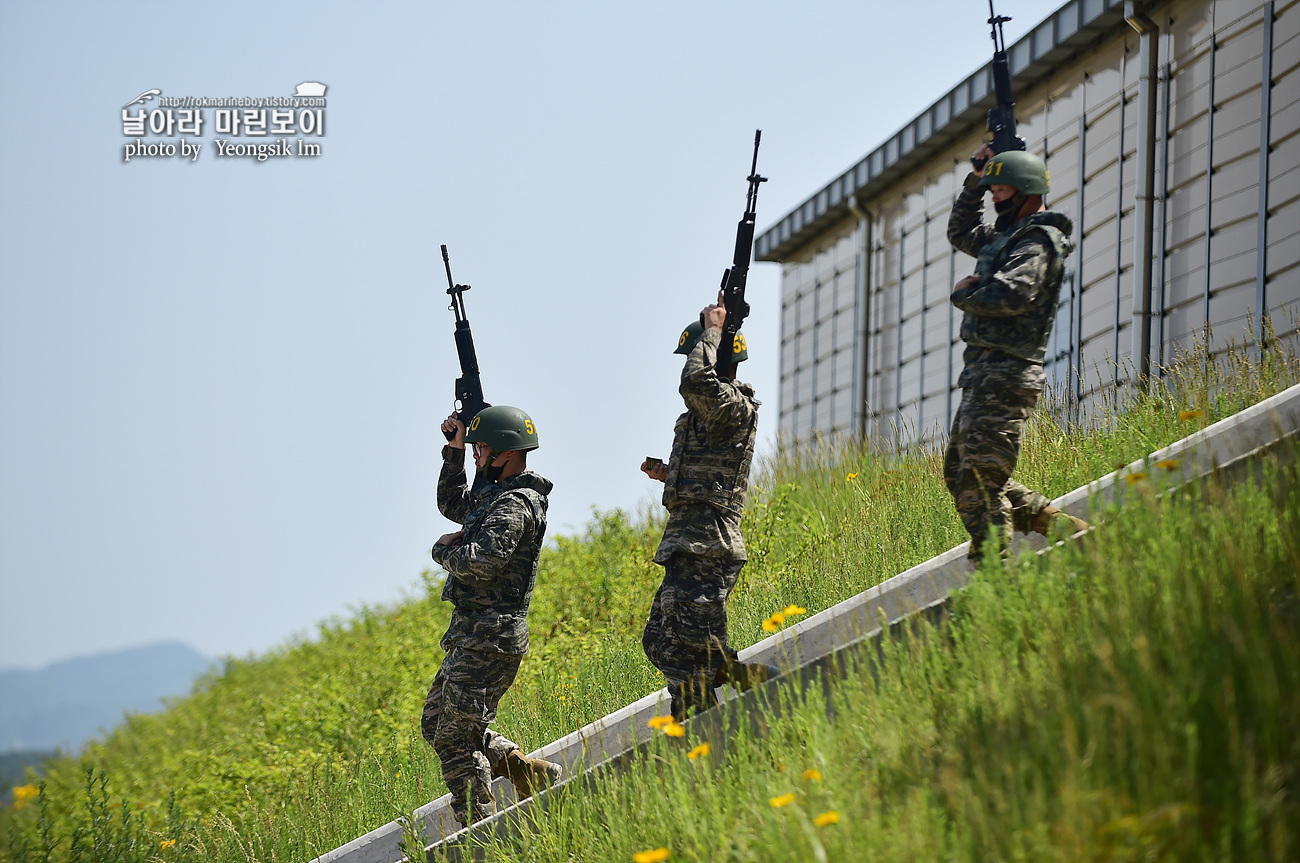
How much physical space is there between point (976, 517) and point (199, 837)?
5.64 metres

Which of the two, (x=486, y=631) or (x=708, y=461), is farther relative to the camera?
(x=486, y=631)

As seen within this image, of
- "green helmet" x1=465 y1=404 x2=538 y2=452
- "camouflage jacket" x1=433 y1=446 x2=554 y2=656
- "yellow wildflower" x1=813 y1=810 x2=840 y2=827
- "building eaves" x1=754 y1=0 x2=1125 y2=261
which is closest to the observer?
"yellow wildflower" x1=813 y1=810 x2=840 y2=827

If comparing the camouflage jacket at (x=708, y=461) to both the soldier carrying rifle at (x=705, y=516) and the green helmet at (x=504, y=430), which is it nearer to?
the soldier carrying rifle at (x=705, y=516)

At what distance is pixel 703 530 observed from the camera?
18.1 ft

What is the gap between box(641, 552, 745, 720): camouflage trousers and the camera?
531 centimetres

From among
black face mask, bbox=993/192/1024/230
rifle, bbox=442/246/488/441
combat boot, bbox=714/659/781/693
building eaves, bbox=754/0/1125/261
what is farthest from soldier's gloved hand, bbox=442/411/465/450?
building eaves, bbox=754/0/1125/261

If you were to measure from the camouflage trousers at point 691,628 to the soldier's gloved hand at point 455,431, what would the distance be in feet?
5.88

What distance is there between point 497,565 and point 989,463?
2558 millimetres

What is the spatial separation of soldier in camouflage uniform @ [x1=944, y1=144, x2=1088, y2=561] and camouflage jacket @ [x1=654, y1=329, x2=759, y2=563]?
3.52ft

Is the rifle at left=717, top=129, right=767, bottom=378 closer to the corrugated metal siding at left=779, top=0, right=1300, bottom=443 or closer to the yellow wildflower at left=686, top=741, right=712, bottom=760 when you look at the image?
the yellow wildflower at left=686, top=741, right=712, bottom=760

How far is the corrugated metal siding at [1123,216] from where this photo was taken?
1070 cm

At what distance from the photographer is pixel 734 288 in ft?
19.5

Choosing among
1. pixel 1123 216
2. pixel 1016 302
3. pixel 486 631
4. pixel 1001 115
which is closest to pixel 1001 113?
pixel 1001 115

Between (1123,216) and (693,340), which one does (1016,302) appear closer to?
(693,340)
